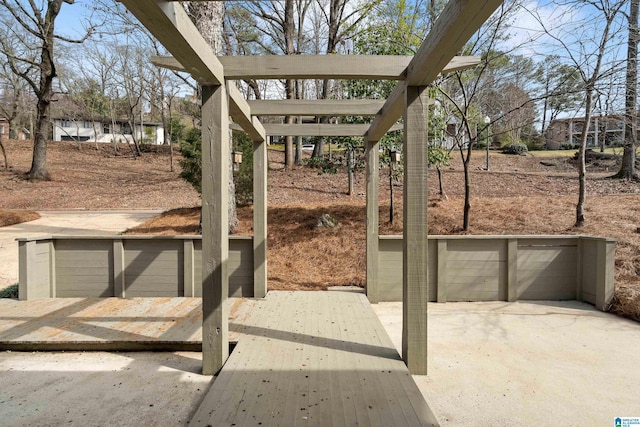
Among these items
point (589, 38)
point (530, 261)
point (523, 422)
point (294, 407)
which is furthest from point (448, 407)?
point (589, 38)

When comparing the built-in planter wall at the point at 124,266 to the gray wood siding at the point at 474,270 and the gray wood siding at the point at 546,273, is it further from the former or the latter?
the gray wood siding at the point at 546,273

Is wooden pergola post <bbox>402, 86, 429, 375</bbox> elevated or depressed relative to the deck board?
elevated

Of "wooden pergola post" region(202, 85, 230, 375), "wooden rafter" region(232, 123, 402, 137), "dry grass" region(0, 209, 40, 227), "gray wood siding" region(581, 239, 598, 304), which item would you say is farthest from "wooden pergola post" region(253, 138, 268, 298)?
"dry grass" region(0, 209, 40, 227)

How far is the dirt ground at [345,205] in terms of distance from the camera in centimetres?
684

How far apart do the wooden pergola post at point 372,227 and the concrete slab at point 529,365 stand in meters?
0.38

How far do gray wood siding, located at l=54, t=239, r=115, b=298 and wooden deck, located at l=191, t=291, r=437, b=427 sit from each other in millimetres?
2478

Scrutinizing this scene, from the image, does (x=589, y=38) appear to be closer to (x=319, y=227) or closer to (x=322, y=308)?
(x=319, y=227)

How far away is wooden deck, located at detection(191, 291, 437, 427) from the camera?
219cm

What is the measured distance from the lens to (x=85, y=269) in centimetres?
514

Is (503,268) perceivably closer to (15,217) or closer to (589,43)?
(589,43)

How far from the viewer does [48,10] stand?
1344 cm

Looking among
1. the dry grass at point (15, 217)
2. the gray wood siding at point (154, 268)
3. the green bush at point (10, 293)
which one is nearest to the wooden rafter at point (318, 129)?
the gray wood siding at point (154, 268)

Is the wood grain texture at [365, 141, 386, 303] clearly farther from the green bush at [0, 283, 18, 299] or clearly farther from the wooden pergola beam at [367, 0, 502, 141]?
the green bush at [0, 283, 18, 299]

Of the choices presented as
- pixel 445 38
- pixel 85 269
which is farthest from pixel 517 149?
pixel 85 269
